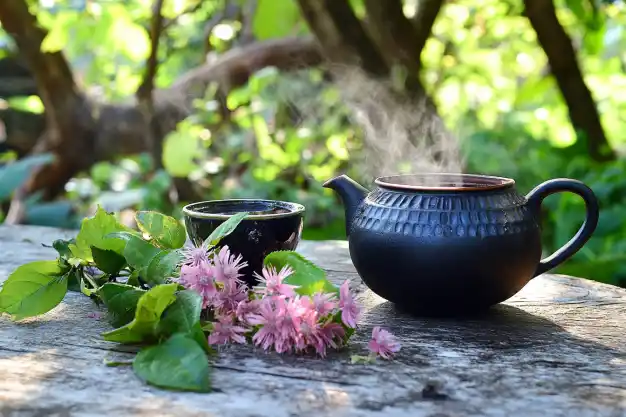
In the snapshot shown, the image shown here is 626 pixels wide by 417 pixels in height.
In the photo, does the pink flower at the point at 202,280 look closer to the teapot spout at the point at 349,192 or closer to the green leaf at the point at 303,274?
the green leaf at the point at 303,274

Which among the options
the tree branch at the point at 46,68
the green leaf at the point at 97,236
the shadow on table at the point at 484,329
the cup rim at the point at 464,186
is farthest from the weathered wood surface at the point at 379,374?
the tree branch at the point at 46,68

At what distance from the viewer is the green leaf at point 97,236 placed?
112 centimetres

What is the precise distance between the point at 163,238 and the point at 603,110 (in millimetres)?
4483

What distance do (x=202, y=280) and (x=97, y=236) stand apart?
0.26m

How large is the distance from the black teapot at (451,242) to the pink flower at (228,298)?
23 cm

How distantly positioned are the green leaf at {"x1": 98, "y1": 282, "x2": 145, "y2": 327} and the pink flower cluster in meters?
0.07

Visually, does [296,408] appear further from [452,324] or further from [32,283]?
[32,283]

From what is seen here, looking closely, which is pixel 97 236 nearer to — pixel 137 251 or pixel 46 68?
pixel 137 251

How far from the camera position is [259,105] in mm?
4051

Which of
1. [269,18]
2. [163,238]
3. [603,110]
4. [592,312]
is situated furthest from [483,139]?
[163,238]

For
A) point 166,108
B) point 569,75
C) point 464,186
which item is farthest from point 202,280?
point 166,108

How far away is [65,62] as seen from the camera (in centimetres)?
356

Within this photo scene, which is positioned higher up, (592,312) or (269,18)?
(269,18)

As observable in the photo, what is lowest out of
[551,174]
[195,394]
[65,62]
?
[195,394]
